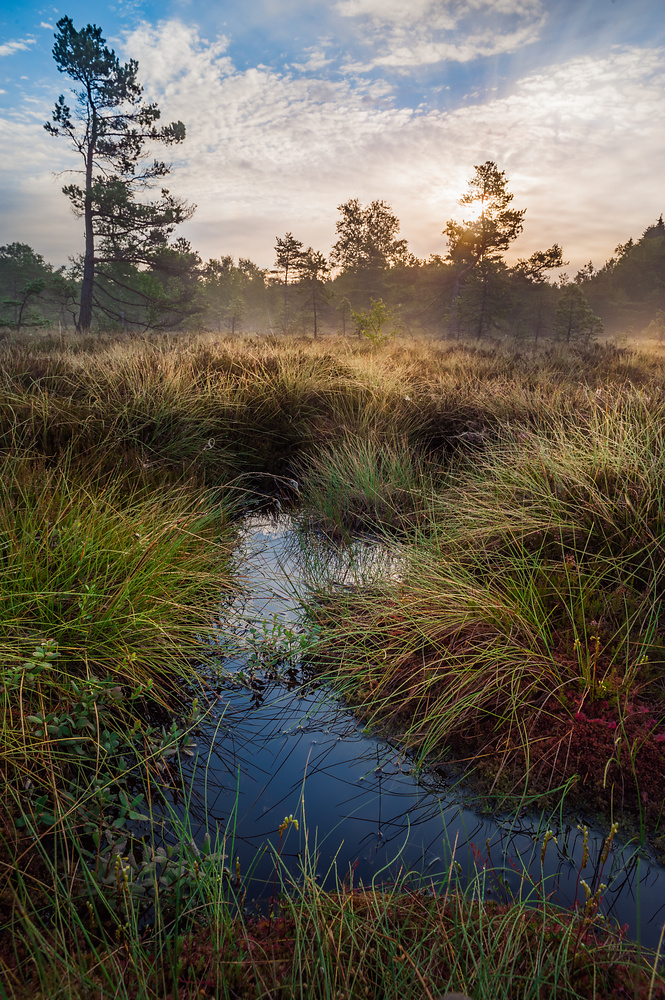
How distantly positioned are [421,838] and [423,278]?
44864 mm

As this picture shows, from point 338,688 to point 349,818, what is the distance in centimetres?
76

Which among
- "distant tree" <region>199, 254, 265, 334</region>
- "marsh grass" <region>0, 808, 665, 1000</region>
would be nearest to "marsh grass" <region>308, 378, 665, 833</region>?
"marsh grass" <region>0, 808, 665, 1000</region>

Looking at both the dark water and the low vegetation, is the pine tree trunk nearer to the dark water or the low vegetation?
the low vegetation

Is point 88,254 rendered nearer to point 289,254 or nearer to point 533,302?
point 289,254

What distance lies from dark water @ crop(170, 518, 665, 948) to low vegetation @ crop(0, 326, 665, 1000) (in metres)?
0.08

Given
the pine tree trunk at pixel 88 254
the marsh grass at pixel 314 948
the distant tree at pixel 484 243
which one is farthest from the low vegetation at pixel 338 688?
the distant tree at pixel 484 243

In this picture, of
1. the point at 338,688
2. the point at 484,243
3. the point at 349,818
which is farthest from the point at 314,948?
the point at 484,243

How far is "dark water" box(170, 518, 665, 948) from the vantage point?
4.98 feet

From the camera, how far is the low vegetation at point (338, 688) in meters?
1.22

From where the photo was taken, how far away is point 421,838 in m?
1.69

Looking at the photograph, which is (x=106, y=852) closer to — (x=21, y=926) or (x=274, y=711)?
(x=21, y=926)

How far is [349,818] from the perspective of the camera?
1766mm

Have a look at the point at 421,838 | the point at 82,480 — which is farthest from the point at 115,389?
the point at 421,838

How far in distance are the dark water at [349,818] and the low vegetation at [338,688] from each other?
3.0 inches
